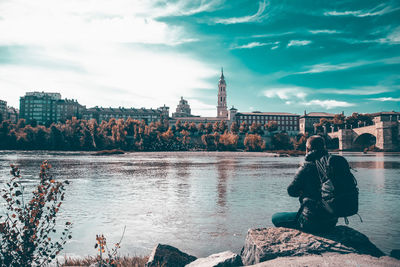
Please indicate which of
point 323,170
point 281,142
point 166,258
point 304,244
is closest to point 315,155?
point 323,170

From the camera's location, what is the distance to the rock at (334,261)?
16.7 feet

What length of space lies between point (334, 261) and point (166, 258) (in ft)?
10.9

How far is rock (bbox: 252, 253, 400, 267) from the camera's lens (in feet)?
16.7

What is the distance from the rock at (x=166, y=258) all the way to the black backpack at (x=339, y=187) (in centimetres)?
333

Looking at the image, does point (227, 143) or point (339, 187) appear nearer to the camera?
point (339, 187)

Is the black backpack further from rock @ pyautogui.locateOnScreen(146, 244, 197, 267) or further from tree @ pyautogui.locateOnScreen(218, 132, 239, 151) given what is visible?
tree @ pyautogui.locateOnScreen(218, 132, 239, 151)

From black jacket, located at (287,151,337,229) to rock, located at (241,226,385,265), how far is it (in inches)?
16.1

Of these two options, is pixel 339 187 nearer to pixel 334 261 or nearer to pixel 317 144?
pixel 317 144

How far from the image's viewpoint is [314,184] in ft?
19.1

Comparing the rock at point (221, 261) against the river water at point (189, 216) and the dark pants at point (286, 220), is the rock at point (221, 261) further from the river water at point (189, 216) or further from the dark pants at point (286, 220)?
the river water at point (189, 216)

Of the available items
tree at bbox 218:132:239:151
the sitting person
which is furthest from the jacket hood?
tree at bbox 218:132:239:151

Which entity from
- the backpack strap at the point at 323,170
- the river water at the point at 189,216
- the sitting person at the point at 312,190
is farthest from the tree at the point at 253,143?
the backpack strap at the point at 323,170

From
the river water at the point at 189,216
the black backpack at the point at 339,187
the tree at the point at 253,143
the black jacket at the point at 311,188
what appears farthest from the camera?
the tree at the point at 253,143

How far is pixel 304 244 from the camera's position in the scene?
579 centimetres
